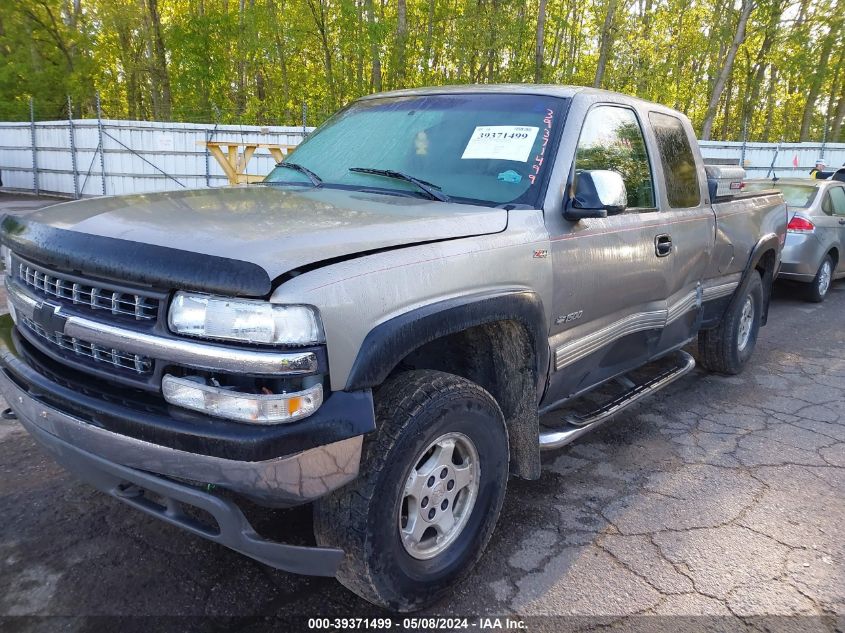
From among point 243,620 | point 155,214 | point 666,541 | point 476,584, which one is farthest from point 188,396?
point 666,541

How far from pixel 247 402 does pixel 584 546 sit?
1.81 meters

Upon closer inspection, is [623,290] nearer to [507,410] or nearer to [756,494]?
[507,410]

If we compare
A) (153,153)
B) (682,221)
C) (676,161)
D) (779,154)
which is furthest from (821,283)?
(153,153)

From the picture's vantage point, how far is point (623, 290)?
135 inches

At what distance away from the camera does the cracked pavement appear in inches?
97.3

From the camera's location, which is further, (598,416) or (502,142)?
(598,416)

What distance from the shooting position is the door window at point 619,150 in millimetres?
3262

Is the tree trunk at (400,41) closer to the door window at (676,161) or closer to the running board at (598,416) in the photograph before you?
the door window at (676,161)

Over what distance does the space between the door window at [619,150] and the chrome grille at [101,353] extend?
2135 millimetres

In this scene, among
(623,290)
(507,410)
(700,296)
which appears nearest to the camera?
(507,410)

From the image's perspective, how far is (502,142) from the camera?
10.0ft

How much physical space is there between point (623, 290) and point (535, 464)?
111 centimetres

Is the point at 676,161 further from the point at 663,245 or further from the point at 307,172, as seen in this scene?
the point at 307,172

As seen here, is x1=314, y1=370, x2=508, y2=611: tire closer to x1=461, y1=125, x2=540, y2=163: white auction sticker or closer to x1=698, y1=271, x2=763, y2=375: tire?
x1=461, y1=125, x2=540, y2=163: white auction sticker
